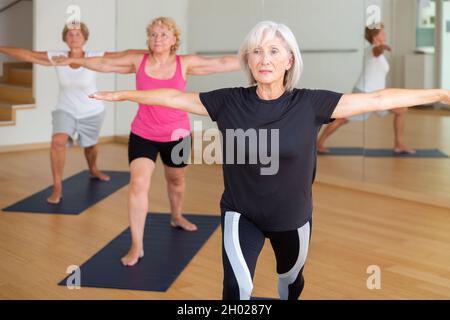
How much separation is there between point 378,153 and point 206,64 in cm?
219

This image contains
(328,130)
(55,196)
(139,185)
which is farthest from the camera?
(328,130)

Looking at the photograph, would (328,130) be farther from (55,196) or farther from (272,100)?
(272,100)

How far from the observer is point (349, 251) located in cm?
433

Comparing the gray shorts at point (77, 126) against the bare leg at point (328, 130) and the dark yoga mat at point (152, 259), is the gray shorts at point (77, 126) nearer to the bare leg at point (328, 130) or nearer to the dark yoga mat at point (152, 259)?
the dark yoga mat at point (152, 259)

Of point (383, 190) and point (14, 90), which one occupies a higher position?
Result: point (14, 90)

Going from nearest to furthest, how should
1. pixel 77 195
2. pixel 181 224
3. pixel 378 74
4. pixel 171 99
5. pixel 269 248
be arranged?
1. pixel 171 99
2. pixel 269 248
3. pixel 181 224
4. pixel 77 195
5. pixel 378 74

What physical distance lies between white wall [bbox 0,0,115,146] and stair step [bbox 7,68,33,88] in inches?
22.5

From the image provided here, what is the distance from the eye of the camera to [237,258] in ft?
8.35

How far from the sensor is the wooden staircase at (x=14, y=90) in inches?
304

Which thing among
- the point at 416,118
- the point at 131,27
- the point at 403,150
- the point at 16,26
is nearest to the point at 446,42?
the point at 416,118

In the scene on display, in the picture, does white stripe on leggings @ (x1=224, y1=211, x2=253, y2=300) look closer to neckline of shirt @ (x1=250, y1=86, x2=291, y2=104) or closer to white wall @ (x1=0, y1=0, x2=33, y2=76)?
neckline of shirt @ (x1=250, y1=86, x2=291, y2=104)

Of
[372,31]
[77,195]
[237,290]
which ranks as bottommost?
[77,195]

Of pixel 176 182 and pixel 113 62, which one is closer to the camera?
pixel 113 62

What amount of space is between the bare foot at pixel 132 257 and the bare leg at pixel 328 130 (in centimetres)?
253
